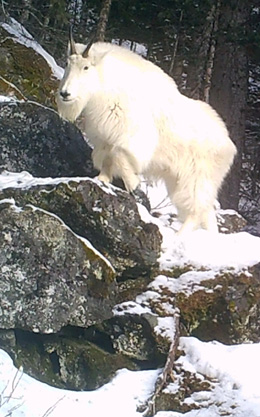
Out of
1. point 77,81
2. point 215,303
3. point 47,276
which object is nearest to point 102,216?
point 47,276

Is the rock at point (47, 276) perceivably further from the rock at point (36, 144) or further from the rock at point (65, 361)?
the rock at point (36, 144)

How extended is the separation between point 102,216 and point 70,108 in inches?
51.4

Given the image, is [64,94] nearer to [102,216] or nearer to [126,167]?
[126,167]

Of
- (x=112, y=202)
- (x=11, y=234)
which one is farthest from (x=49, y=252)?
(x=112, y=202)

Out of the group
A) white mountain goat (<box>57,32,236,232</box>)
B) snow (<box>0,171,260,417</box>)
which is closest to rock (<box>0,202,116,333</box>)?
snow (<box>0,171,260,417</box>)

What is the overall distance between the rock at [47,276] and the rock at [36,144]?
127 centimetres

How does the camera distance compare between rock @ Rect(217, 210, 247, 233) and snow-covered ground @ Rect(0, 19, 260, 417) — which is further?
rock @ Rect(217, 210, 247, 233)

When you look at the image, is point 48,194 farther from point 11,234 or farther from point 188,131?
point 188,131

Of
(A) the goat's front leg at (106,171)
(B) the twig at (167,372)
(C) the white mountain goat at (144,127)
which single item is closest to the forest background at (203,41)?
(C) the white mountain goat at (144,127)

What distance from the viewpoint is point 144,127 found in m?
6.57

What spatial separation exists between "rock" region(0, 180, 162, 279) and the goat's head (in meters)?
0.95

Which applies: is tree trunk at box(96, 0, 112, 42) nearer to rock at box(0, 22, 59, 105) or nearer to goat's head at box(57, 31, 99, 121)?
rock at box(0, 22, 59, 105)

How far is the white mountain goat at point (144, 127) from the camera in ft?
21.1

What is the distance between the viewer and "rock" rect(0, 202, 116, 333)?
5395 mm
